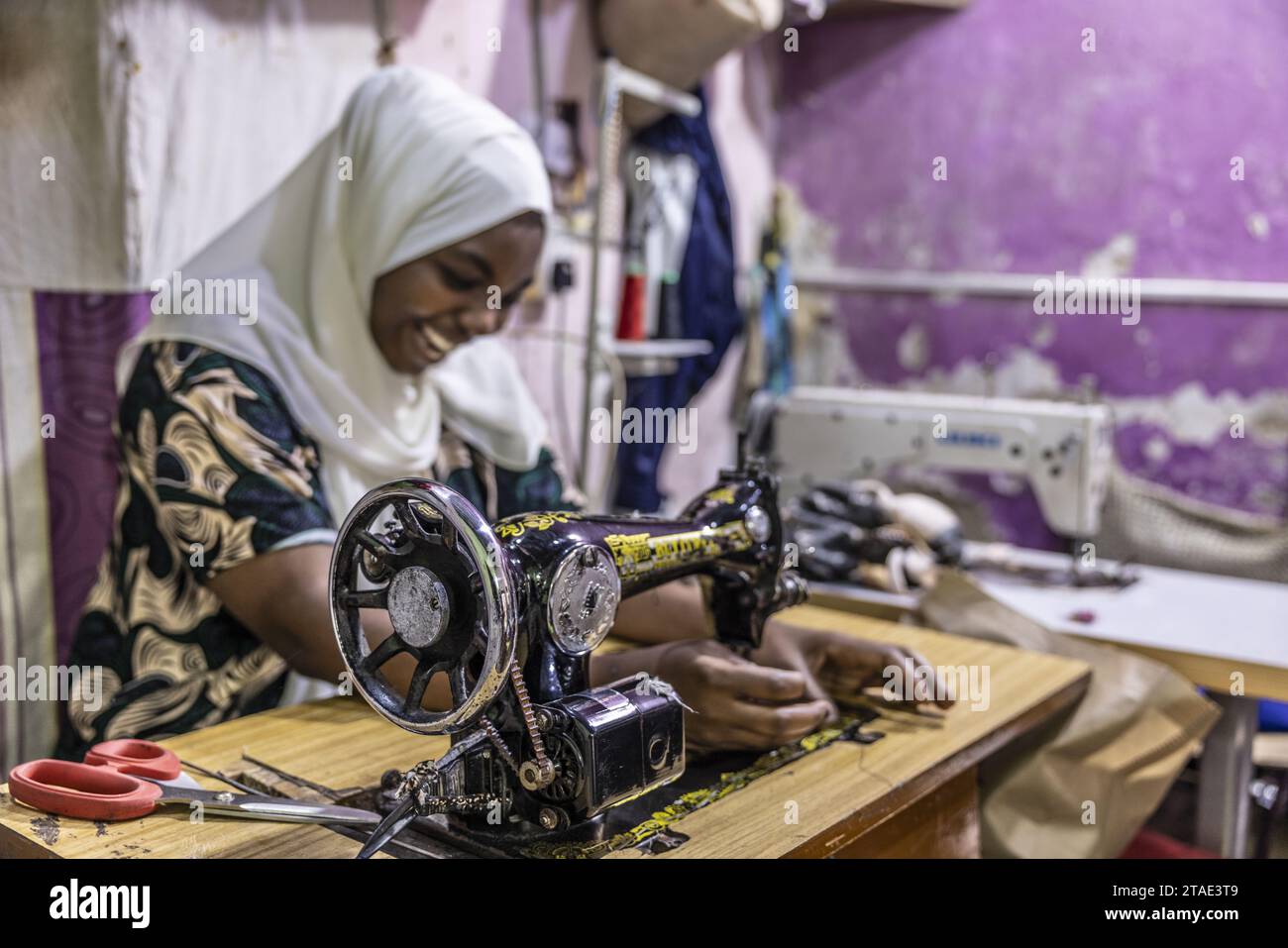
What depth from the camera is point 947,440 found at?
2.64m

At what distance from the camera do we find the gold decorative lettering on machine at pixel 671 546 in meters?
1.19

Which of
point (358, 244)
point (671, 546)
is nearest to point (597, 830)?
point (671, 546)

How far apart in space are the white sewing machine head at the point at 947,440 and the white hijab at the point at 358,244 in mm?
1257

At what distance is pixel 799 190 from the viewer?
4.68 m

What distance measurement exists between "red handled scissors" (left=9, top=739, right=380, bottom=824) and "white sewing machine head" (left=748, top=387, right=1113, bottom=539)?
1833mm

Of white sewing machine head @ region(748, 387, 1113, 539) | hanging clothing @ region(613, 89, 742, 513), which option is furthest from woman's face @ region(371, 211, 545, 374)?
hanging clothing @ region(613, 89, 742, 513)

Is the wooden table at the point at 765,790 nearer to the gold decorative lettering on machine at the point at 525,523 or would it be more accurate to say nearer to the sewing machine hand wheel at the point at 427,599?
the sewing machine hand wheel at the point at 427,599

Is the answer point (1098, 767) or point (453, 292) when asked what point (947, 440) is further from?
point (453, 292)

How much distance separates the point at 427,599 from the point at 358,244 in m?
0.83

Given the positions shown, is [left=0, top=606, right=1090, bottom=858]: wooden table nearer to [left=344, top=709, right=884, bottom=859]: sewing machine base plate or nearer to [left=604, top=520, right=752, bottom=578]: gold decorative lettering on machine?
[left=344, top=709, right=884, bottom=859]: sewing machine base plate

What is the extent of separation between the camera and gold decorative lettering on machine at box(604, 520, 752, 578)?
1.19m

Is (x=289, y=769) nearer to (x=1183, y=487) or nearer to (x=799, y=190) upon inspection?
(x=1183, y=487)
